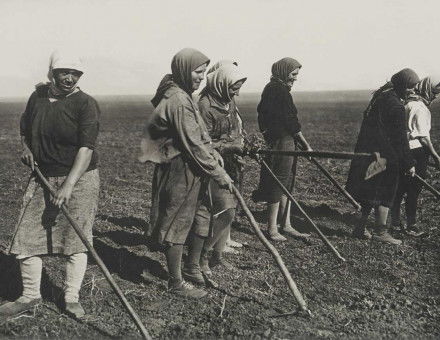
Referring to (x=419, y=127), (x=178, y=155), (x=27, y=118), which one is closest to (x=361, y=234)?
(x=419, y=127)

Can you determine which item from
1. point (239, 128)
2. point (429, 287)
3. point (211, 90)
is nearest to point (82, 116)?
point (211, 90)

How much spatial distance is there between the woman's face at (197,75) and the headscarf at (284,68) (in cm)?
190

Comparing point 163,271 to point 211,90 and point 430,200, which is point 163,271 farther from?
point 430,200

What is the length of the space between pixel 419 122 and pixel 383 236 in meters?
1.40

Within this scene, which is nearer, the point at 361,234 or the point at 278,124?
the point at 278,124

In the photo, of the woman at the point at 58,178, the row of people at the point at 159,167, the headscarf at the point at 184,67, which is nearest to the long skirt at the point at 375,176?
the row of people at the point at 159,167

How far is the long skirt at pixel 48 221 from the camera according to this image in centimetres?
398

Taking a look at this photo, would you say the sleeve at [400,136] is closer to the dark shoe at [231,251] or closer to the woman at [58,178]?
the dark shoe at [231,251]

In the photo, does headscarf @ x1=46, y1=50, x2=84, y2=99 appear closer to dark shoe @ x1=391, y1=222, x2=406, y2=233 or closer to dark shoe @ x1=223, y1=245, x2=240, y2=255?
dark shoe @ x1=223, y1=245, x2=240, y2=255

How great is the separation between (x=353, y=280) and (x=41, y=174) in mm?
2981

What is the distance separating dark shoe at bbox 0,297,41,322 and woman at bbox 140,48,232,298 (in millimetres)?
1094

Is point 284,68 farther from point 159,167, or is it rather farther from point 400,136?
point 159,167

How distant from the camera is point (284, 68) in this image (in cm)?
593

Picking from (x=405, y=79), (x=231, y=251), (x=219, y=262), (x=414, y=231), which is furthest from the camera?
(x=414, y=231)
